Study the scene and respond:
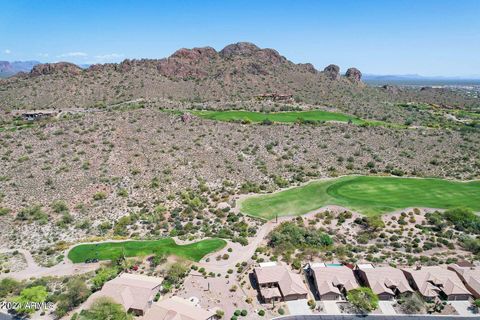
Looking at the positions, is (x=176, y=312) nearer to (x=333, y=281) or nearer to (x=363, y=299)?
(x=333, y=281)

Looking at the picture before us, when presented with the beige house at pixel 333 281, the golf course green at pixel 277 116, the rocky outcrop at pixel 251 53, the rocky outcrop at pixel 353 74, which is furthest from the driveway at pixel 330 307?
the rocky outcrop at pixel 353 74

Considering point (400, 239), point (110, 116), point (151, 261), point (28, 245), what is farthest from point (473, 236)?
point (110, 116)

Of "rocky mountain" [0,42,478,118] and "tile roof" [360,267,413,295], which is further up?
"rocky mountain" [0,42,478,118]

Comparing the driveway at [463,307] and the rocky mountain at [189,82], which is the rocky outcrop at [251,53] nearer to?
the rocky mountain at [189,82]

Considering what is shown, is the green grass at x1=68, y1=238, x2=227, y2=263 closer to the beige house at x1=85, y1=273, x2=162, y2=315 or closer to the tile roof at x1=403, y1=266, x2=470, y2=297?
Result: the beige house at x1=85, y1=273, x2=162, y2=315

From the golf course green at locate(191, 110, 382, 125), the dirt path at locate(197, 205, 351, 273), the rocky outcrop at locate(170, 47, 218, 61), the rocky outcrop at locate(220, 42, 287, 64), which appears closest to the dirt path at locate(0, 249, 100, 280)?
the dirt path at locate(197, 205, 351, 273)

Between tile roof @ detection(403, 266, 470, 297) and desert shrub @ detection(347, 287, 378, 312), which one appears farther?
tile roof @ detection(403, 266, 470, 297)

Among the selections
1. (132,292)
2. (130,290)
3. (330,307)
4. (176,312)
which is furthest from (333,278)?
(130,290)
